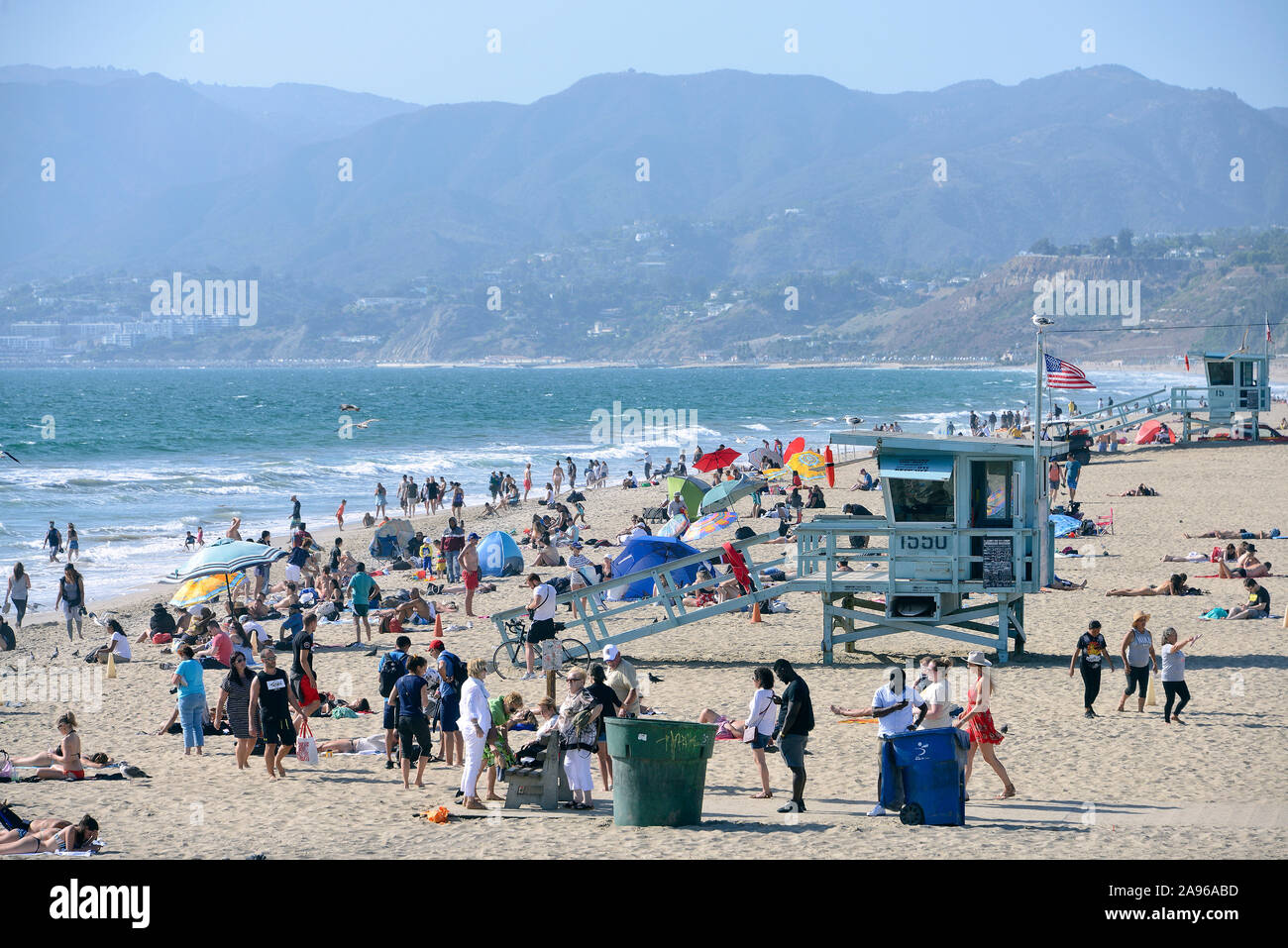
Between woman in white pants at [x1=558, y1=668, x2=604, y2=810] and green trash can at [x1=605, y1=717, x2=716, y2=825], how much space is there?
2.25 ft

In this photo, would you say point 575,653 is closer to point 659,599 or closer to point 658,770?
point 659,599

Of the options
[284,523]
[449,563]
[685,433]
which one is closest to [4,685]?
[449,563]

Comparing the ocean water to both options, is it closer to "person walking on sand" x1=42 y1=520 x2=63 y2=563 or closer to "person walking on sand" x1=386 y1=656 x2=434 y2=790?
"person walking on sand" x1=42 y1=520 x2=63 y2=563

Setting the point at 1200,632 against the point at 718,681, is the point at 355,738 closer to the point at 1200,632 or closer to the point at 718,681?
the point at 718,681

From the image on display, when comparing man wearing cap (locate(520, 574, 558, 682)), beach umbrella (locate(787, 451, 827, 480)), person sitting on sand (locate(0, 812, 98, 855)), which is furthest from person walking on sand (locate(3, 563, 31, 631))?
beach umbrella (locate(787, 451, 827, 480))

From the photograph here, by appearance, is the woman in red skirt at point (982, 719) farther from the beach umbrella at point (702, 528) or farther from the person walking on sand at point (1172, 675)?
the beach umbrella at point (702, 528)

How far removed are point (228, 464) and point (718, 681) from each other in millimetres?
49042

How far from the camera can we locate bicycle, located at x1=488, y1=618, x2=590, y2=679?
17.0m

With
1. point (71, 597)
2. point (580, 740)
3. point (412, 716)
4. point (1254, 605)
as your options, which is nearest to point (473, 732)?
point (580, 740)

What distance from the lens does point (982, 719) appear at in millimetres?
11094

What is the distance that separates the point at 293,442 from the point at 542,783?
220ft
